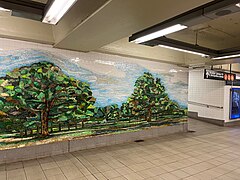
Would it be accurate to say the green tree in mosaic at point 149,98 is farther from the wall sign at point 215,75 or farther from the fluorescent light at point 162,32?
the fluorescent light at point 162,32

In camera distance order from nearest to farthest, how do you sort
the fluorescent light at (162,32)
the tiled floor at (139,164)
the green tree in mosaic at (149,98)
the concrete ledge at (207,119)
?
the fluorescent light at (162,32) < the tiled floor at (139,164) < the green tree in mosaic at (149,98) < the concrete ledge at (207,119)

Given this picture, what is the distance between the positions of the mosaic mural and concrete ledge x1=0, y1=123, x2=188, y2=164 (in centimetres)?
13

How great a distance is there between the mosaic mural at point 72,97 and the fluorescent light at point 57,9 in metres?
1.77

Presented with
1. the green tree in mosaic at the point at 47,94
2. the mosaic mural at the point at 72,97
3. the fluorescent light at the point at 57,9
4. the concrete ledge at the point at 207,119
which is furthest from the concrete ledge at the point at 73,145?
the concrete ledge at the point at 207,119

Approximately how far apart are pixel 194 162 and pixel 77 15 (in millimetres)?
3909

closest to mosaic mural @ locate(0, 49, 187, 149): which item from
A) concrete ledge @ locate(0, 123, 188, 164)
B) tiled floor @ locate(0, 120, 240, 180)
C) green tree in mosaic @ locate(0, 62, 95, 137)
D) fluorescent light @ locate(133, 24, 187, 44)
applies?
green tree in mosaic @ locate(0, 62, 95, 137)

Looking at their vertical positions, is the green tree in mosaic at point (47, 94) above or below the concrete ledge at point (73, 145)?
above

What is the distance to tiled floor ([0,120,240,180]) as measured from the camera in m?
3.25

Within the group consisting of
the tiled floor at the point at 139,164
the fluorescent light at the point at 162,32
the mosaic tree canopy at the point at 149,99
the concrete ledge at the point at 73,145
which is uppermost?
the fluorescent light at the point at 162,32

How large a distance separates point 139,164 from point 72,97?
2308 mm

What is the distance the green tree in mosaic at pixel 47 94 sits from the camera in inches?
149

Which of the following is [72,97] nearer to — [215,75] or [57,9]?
[57,9]

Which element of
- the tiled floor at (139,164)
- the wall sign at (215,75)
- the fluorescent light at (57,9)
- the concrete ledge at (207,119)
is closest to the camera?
the fluorescent light at (57,9)

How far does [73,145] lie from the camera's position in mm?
4480
